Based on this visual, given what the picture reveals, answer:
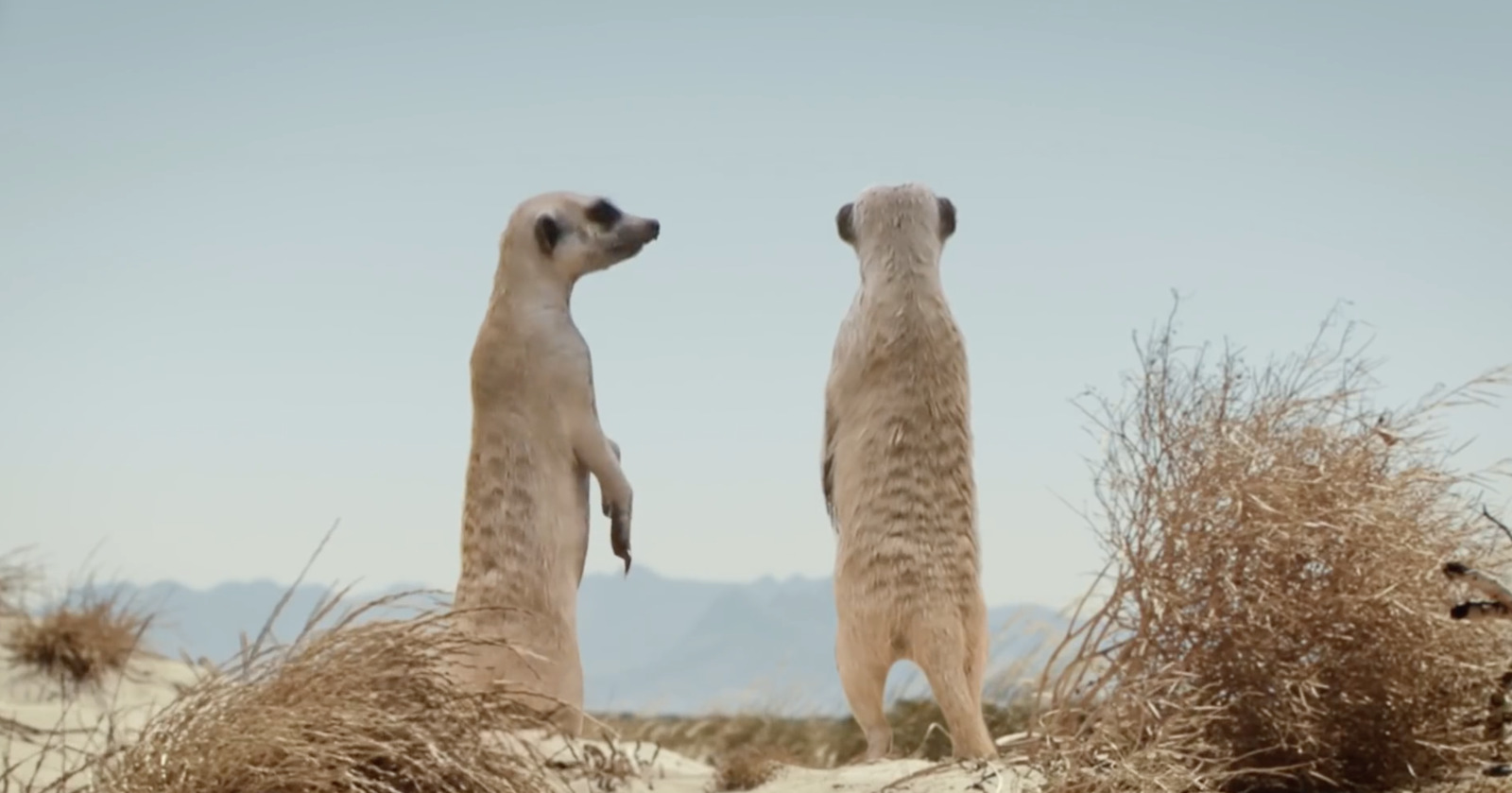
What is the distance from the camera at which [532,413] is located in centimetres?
520

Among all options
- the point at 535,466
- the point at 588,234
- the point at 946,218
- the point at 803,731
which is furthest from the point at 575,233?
the point at 803,731

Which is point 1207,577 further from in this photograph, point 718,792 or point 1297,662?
point 718,792

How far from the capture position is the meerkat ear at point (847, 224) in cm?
553

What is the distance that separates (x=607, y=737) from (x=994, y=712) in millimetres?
4221

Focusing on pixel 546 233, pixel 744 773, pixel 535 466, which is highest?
pixel 546 233

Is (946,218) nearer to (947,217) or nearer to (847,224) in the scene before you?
(947,217)

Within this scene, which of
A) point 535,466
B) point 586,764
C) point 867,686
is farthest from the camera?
point 535,466

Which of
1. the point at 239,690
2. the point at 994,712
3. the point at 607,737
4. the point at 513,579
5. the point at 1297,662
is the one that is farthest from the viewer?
the point at 994,712

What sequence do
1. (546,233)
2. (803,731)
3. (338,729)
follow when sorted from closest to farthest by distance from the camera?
(338,729) → (546,233) → (803,731)

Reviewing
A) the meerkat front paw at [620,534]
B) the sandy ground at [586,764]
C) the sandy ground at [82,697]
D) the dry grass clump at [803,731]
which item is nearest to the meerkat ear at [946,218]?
the meerkat front paw at [620,534]

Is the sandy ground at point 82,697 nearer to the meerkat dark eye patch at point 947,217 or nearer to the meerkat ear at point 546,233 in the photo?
the meerkat ear at point 546,233

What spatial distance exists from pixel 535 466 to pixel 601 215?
89cm

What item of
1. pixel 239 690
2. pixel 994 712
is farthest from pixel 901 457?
pixel 994 712

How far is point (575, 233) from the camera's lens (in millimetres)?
5398
